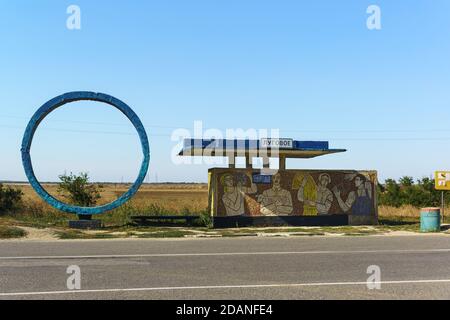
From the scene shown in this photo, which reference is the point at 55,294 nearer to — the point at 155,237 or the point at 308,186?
the point at 155,237

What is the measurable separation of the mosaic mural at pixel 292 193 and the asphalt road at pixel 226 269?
638cm

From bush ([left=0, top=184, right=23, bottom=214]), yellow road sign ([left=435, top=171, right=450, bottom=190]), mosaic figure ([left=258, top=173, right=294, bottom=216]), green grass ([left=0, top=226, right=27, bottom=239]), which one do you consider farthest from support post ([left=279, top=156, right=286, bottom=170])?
bush ([left=0, top=184, right=23, bottom=214])

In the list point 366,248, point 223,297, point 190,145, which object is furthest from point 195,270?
point 190,145

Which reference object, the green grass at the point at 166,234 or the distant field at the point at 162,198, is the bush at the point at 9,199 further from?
the green grass at the point at 166,234

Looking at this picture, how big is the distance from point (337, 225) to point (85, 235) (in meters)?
11.2

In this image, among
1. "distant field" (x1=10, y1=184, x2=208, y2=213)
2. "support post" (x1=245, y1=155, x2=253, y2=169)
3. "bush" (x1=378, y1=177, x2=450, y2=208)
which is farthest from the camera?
"bush" (x1=378, y1=177, x2=450, y2=208)

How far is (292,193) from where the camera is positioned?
922 inches

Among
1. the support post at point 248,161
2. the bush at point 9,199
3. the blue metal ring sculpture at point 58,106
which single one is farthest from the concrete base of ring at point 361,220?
the bush at point 9,199

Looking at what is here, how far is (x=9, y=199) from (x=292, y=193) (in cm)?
1478

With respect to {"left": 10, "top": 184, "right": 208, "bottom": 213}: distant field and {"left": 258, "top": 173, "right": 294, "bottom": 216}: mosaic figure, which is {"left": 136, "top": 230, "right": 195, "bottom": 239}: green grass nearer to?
{"left": 258, "top": 173, "right": 294, "bottom": 216}: mosaic figure

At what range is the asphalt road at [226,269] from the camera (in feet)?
26.2

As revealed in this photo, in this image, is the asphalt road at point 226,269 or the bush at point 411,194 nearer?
the asphalt road at point 226,269

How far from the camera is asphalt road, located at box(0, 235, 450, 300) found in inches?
314

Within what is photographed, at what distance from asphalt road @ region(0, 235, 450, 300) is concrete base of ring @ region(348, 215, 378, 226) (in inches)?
301
